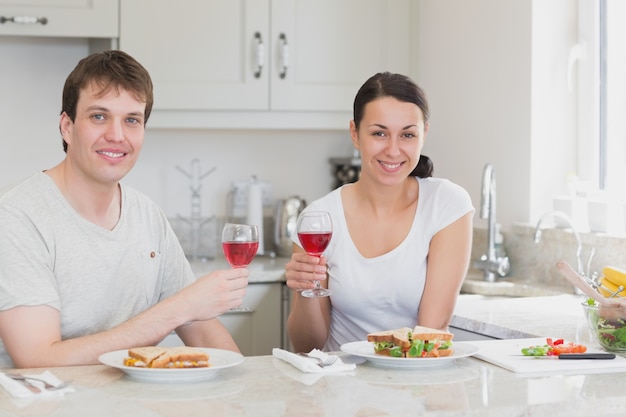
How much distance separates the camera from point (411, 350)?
172cm

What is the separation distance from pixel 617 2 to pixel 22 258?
218 cm

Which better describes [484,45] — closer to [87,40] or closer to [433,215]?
[433,215]

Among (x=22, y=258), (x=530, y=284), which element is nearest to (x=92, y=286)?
(x=22, y=258)

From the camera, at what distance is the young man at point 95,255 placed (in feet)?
5.92

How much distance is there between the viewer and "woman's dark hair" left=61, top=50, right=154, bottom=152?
1.99 m

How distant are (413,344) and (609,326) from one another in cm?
43

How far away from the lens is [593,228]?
10.0ft

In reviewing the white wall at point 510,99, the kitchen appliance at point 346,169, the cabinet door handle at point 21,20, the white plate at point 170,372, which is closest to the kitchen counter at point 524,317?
the white wall at point 510,99

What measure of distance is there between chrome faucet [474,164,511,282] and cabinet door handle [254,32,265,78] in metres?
1.04

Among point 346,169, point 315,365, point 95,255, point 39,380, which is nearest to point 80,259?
point 95,255

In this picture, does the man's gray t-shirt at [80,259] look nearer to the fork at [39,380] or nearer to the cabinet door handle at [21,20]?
the fork at [39,380]

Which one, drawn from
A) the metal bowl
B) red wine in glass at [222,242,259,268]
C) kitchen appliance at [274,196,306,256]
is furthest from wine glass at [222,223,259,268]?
Answer: kitchen appliance at [274,196,306,256]

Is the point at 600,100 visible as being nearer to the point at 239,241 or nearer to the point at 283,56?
the point at 283,56

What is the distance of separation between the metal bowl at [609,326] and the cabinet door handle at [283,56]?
2100 mm
